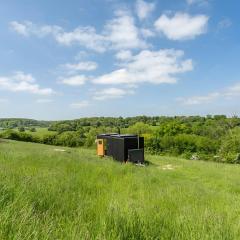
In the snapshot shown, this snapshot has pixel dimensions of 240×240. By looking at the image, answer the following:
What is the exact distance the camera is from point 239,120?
8819 cm

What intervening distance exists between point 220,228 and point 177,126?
269ft

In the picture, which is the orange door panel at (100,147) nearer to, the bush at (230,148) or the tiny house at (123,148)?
the tiny house at (123,148)

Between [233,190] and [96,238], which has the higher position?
[96,238]

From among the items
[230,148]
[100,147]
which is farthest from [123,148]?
[230,148]

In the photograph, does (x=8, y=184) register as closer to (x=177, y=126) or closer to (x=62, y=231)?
(x=62, y=231)

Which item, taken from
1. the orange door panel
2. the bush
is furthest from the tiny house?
the bush

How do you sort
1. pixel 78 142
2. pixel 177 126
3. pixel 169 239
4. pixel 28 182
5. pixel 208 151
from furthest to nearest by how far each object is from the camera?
pixel 177 126
pixel 78 142
pixel 208 151
pixel 28 182
pixel 169 239

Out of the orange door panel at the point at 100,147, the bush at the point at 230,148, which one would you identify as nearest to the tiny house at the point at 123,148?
the orange door panel at the point at 100,147

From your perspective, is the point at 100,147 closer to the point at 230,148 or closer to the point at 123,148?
the point at 123,148

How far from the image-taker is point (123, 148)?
25391mm

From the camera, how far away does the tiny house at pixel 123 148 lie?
83.2 ft

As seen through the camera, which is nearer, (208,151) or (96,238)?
(96,238)

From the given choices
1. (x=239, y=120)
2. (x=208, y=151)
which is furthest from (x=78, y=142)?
(x=239, y=120)

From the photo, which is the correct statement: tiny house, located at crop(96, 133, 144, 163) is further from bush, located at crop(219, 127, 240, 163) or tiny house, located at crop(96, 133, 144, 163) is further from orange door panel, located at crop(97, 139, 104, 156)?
bush, located at crop(219, 127, 240, 163)
